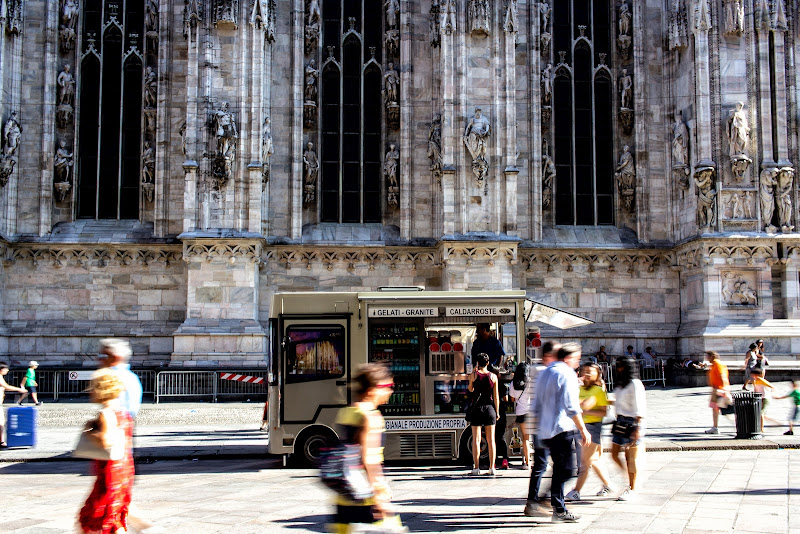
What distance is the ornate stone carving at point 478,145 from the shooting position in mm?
22578

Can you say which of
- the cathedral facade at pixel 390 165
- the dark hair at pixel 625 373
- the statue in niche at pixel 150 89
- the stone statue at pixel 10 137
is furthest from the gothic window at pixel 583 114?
the dark hair at pixel 625 373

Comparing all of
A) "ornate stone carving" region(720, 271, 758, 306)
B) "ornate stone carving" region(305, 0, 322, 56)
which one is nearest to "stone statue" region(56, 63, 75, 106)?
"ornate stone carving" region(305, 0, 322, 56)

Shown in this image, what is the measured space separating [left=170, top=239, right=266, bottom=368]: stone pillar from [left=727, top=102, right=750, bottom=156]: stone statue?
43.6 ft

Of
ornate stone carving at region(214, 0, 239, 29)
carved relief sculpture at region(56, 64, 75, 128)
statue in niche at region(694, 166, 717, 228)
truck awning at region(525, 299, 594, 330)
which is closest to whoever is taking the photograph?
truck awning at region(525, 299, 594, 330)

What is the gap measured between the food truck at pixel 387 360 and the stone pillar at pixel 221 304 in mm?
9385

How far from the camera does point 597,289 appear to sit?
24.3 metres

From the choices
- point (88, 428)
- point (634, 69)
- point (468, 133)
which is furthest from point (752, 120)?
point (88, 428)

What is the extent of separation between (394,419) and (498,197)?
1186 centimetres

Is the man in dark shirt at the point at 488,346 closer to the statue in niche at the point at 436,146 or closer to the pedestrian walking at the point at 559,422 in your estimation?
the pedestrian walking at the point at 559,422

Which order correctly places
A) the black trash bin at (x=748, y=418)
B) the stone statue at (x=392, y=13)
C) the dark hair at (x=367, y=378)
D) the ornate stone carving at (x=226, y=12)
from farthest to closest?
the stone statue at (x=392, y=13) → the ornate stone carving at (x=226, y=12) → the black trash bin at (x=748, y=418) → the dark hair at (x=367, y=378)

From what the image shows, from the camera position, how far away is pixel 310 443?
12.0 metres

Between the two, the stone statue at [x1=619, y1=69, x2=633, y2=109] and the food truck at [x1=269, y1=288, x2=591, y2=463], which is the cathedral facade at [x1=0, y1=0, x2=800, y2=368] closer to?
the stone statue at [x1=619, y1=69, x2=633, y2=109]

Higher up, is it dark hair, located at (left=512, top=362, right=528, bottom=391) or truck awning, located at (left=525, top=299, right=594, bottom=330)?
truck awning, located at (left=525, top=299, right=594, bottom=330)

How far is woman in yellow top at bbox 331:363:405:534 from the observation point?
550cm
